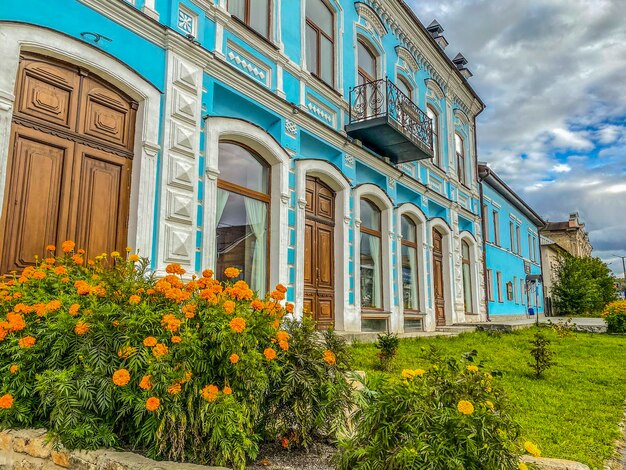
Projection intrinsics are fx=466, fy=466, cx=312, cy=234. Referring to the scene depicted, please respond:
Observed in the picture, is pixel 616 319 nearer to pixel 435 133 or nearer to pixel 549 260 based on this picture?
pixel 435 133

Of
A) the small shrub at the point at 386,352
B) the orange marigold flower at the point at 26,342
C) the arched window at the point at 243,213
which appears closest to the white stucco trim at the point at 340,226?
the arched window at the point at 243,213

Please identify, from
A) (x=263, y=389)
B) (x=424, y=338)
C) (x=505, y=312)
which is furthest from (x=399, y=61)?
(x=505, y=312)

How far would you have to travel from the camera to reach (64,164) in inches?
207

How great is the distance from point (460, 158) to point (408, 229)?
20.2 ft

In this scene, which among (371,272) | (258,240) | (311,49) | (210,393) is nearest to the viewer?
(210,393)

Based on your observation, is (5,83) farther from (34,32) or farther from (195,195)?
(195,195)

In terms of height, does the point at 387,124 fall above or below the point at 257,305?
above

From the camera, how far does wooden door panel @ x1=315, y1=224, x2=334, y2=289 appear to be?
9.38 metres

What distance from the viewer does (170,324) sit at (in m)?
2.65

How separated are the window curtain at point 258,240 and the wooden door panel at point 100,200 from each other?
2.40 meters

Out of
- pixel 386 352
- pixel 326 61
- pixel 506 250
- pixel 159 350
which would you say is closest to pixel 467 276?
pixel 506 250

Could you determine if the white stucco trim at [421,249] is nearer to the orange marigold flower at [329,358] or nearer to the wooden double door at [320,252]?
the wooden double door at [320,252]

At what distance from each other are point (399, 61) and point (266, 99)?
21.8ft

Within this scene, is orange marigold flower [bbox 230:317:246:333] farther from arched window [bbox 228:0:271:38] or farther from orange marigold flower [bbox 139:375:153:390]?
arched window [bbox 228:0:271:38]
